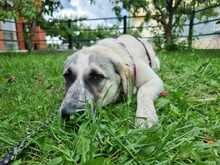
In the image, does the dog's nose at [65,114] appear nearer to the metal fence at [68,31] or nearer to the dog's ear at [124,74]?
the dog's ear at [124,74]

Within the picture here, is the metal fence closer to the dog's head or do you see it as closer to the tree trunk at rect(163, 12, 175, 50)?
the tree trunk at rect(163, 12, 175, 50)

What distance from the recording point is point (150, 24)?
13992 millimetres

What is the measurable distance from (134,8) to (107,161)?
12.9m

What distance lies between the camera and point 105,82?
248cm

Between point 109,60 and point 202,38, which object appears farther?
point 202,38

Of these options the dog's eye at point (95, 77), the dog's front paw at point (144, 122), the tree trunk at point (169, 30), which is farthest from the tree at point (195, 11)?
the dog's front paw at point (144, 122)

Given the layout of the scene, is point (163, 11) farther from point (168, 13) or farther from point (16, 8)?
point (16, 8)

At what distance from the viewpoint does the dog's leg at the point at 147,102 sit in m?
1.94

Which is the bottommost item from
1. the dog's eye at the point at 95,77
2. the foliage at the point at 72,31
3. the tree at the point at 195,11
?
the foliage at the point at 72,31

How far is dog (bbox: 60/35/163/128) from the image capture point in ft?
6.99

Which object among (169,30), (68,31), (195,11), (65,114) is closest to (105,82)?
(65,114)

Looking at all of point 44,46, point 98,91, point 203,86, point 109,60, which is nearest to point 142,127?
point 98,91

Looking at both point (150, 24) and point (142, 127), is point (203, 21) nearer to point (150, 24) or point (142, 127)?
point (150, 24)

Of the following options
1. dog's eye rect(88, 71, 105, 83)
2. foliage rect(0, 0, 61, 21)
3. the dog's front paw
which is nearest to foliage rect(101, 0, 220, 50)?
foliage rect(0, 0, 61, 21)
